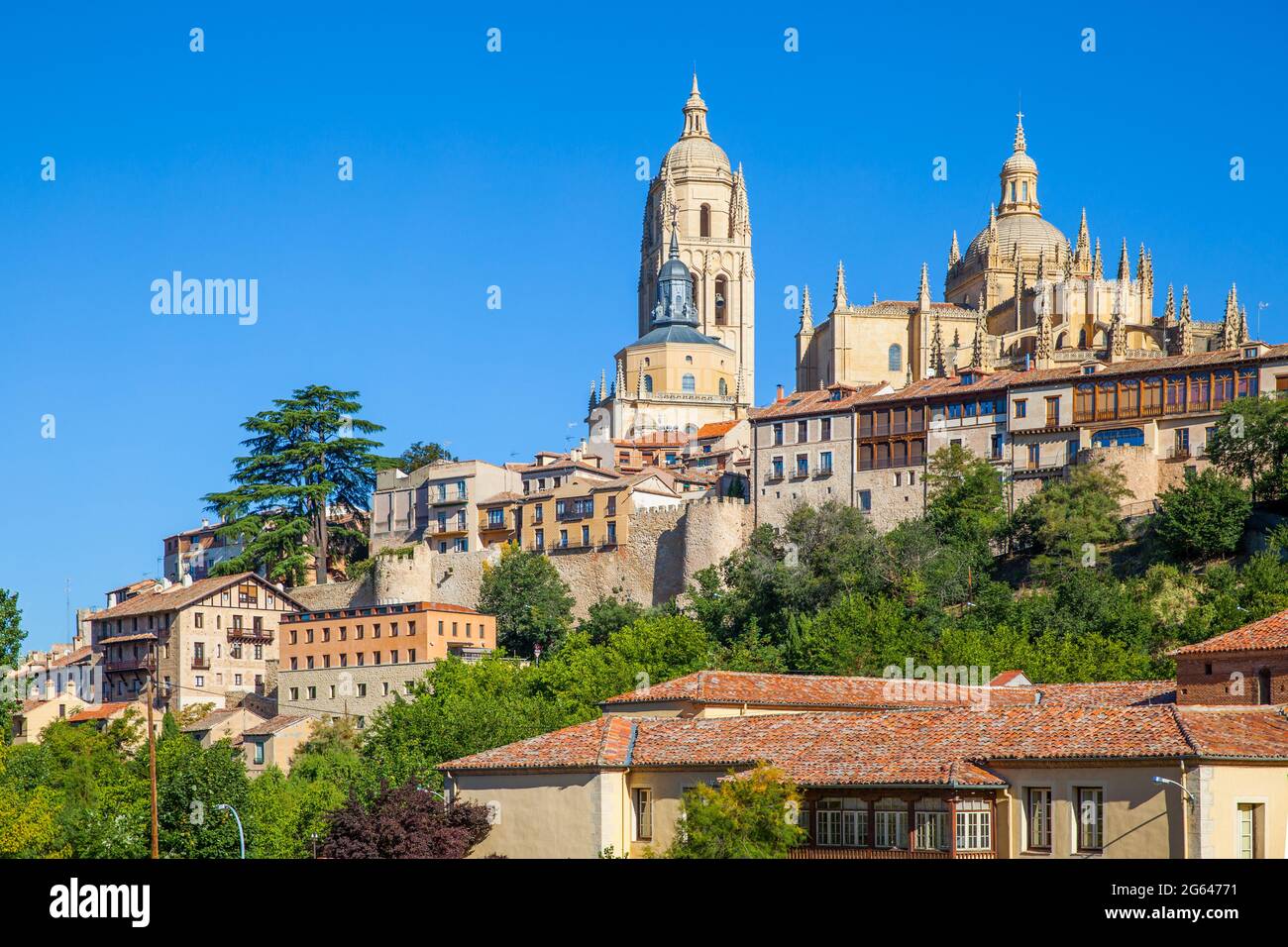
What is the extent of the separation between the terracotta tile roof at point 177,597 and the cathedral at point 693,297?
40.2m

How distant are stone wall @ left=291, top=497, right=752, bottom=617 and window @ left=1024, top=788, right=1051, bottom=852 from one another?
1949 inches

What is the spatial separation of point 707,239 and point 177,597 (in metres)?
70.8

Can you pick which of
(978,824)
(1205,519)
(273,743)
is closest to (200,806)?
(978,824)

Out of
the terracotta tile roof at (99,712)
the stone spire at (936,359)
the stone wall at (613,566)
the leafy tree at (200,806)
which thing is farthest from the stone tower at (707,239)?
the leafy tree at (200,806)

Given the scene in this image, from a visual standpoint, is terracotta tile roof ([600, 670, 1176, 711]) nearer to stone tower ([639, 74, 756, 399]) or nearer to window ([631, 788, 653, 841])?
window ([631, 788, 653, 841])

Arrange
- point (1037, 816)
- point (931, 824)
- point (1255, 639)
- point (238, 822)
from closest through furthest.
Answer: point (1037, 816) < point (931, 824) < point (1255, 639) < point (238, 822)

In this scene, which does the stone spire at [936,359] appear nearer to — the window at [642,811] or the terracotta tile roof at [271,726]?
the terracotta tile roof at [271,726]

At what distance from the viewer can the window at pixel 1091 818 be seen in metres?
29.5

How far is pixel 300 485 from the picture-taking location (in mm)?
95188

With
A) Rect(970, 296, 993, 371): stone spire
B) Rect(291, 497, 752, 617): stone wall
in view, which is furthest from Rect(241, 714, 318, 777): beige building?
Rect(970, 296, 993, 371): stone spire

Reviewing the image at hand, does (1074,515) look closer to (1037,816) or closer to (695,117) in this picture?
(1037,816)
